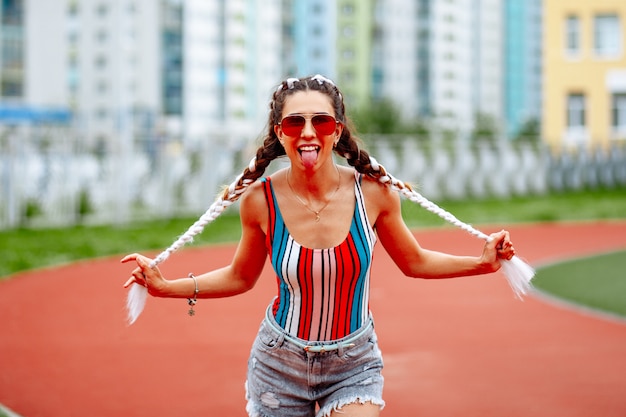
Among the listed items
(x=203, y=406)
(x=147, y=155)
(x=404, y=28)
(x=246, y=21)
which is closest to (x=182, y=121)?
(x=246, y=21)

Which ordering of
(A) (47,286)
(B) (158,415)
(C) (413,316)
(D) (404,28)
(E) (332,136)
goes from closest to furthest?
1. (E) (332,136)
2. (B) (158,415)
3. (C) (413,316)
4. (A) (47,286)
5. (D) (404,28)

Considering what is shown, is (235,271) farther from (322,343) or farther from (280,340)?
(322,343)

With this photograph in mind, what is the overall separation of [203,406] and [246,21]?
102587 millimetres

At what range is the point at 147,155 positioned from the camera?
2400cm

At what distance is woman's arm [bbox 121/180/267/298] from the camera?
384cm

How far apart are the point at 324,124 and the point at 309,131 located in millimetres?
70

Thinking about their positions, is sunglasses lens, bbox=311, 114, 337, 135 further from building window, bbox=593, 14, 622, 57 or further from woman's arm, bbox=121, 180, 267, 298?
building window, bbox=593, 14, 622, 57

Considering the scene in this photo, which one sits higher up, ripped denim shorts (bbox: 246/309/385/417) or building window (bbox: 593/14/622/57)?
building window (bbox: 593/14/622/57)

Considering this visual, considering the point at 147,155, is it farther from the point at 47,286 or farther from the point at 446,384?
the point at 446,384

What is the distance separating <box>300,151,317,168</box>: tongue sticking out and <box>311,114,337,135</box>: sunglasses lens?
83mm

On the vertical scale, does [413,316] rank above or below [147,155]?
below

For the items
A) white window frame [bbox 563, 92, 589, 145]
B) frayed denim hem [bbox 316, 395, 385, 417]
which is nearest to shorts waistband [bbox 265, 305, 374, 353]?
frayed denim hem [bbox 316, 395, 385, 417]

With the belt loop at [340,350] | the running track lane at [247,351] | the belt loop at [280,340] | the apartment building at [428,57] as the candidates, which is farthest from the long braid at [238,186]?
the apartment building at [428,57]

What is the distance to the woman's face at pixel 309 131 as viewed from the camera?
3.66 m
